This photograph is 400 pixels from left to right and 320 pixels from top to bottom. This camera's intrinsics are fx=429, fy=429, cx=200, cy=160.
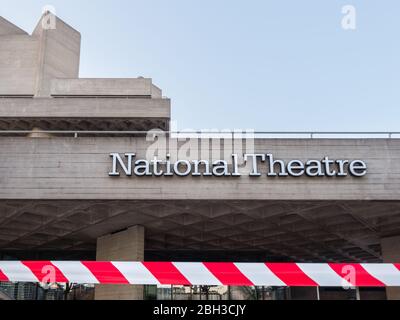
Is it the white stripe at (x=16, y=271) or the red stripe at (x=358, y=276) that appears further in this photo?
the white stripe at (x=16, y=271)

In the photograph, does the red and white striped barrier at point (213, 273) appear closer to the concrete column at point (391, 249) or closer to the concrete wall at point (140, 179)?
the concrete wall at point (140, 179)

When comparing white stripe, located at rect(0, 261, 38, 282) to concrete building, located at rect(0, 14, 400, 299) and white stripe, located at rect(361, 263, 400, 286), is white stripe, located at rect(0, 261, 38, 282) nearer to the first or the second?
white stripe, located at rect(361, 263, 400, 286)

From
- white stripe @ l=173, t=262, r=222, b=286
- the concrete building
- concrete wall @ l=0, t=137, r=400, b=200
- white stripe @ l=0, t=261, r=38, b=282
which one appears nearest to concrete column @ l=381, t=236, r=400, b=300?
the concrete building

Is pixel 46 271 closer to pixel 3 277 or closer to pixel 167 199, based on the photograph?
pixel 3 277

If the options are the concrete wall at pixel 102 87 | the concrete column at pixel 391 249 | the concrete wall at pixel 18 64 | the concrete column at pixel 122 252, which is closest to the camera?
the concrete column at pixel 122 252

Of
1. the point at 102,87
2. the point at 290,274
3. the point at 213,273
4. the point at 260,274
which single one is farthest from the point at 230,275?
the point at 102,87

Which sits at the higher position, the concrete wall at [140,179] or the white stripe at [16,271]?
the concrete wall at [140,179]

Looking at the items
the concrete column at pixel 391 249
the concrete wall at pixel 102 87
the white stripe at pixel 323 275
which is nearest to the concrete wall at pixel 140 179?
the concrete column at pixel 391 249

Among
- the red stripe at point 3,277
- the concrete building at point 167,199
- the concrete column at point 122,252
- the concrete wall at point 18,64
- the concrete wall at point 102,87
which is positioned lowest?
the red stripe at point 3,277

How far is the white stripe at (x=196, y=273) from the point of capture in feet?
19.0

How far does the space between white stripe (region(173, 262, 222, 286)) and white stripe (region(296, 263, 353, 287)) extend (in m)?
1.21

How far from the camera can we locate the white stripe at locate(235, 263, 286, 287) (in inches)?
230

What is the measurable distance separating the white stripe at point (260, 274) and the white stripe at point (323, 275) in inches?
14.9

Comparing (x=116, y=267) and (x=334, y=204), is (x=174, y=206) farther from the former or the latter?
(x=116, y=267)
